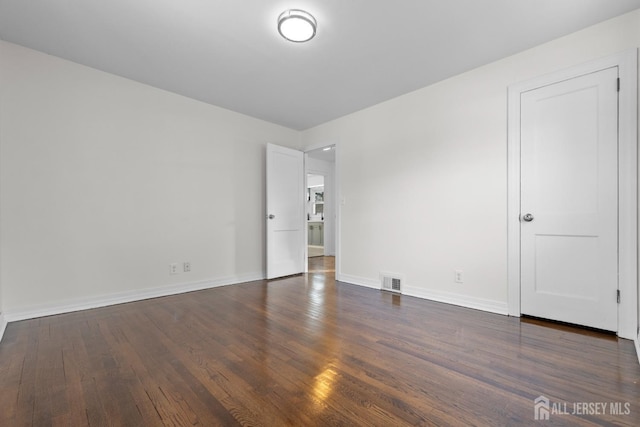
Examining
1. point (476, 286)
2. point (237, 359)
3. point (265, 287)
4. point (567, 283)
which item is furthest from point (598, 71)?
point (265, 287)

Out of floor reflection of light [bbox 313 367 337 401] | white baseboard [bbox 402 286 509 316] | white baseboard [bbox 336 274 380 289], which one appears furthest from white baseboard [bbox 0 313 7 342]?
white baseboard [bbox 402 286 509 316]

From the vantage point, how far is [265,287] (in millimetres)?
3861

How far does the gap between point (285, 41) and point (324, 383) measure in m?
2.69

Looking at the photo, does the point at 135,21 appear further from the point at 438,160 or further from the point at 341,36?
the point at 438,160

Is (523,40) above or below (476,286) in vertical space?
above

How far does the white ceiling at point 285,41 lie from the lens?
2080 mm

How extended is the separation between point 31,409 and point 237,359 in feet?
3.25

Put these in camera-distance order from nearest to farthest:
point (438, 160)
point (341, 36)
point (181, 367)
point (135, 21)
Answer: point (181, 367)
point (135, 21)
point (341, 36)
point (438, 160)

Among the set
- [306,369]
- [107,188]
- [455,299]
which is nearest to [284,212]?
[107,188]

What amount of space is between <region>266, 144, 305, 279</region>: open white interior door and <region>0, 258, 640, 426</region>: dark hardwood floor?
173 cm

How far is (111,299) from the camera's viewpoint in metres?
3.02

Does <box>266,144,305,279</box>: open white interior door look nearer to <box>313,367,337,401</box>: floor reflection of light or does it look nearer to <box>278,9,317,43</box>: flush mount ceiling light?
<box>278,9,317,43</box>: flush mount ceiling light

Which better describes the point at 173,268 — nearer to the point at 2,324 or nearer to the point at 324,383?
the point at 2,324

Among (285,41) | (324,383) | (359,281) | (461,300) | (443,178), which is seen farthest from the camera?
(359,281)
